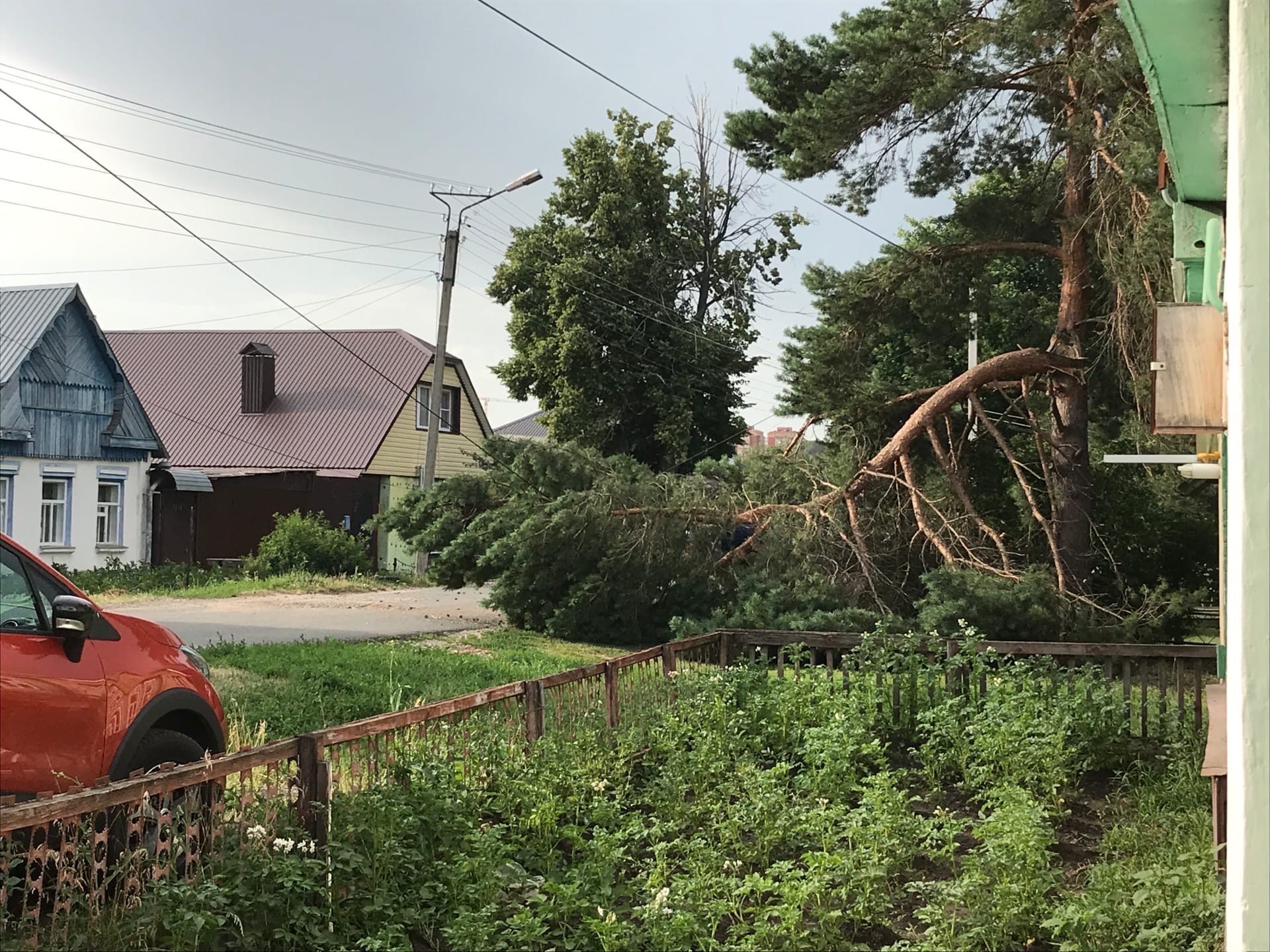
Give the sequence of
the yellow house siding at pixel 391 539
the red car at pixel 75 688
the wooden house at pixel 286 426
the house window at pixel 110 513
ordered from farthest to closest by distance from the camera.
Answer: the yellow house siding at pixel 391 539, the wooden house at pixel 286 426, the house window at pixel 110 513, the red car at pixel 75 688

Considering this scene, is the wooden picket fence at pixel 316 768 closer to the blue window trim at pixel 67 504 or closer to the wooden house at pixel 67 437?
the wooden house at pixel 67 437

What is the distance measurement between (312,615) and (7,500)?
777 centimetres

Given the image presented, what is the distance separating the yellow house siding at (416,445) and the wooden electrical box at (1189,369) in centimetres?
2532

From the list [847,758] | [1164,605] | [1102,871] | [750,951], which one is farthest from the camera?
[1164,605]

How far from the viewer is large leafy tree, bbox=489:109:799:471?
31.1m

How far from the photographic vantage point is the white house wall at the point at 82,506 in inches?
922

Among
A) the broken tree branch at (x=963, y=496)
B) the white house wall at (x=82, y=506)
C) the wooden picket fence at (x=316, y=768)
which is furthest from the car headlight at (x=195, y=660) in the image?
the white house wall at (x=82, y=506)

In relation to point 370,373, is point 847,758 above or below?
below

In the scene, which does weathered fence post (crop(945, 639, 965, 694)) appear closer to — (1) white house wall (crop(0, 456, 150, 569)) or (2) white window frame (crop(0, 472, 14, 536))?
(1) white house wall (crop(0, 456, 150, 569))

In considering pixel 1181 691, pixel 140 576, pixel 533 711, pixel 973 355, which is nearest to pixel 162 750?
pixel 533 711

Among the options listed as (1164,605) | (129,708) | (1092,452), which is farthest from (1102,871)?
(1092,452)

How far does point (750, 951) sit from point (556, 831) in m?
1.76

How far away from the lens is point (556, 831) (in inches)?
241

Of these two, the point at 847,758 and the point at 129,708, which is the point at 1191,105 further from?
the point at 129,708
